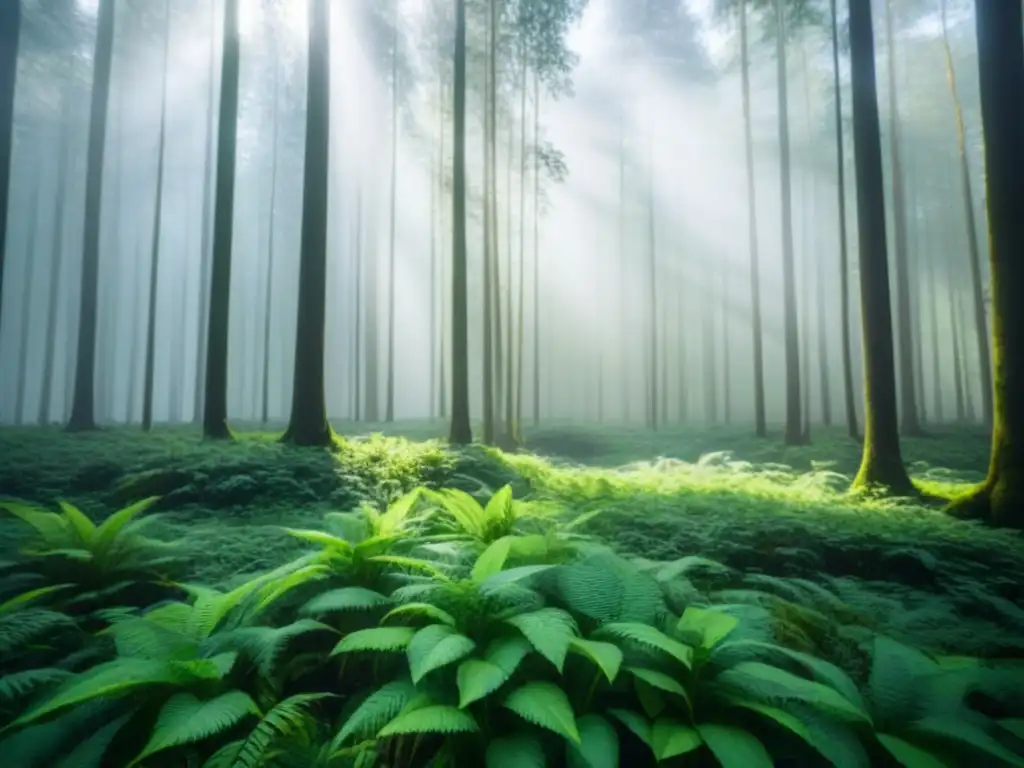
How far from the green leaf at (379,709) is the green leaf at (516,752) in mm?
357

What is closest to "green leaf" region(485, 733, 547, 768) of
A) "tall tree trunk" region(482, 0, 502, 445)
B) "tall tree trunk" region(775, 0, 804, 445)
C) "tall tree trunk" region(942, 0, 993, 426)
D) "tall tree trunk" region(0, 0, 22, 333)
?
"tall tree trunk" region(0, 0, 22, 333)

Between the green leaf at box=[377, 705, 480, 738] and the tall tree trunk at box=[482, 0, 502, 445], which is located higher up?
the tall tree trunk at box=[482, 0, 502, 445]

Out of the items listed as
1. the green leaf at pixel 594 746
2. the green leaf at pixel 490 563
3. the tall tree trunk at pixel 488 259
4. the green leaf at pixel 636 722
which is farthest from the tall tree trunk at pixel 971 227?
the green leaf at pixel 594 746

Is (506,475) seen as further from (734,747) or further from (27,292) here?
(27,292)

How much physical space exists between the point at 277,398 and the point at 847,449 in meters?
44.6

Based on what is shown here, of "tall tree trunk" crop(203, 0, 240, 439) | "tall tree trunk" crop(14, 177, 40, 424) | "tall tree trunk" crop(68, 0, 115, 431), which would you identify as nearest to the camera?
"tall tree trunk" crop(203, 0, 240, 439)

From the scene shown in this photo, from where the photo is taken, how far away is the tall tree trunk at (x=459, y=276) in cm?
1089

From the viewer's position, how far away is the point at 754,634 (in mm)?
2373

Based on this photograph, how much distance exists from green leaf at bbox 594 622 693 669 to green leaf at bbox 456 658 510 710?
51cm

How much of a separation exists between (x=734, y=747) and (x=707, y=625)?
49cm

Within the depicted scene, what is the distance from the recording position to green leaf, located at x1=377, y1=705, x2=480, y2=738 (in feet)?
5.60

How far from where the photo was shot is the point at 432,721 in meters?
1.75

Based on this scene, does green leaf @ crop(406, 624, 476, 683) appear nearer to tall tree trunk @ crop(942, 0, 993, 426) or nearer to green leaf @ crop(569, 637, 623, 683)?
green leaf @ crop(569, 637, 623, 683)

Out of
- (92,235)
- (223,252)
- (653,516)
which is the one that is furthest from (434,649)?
(92,235)
